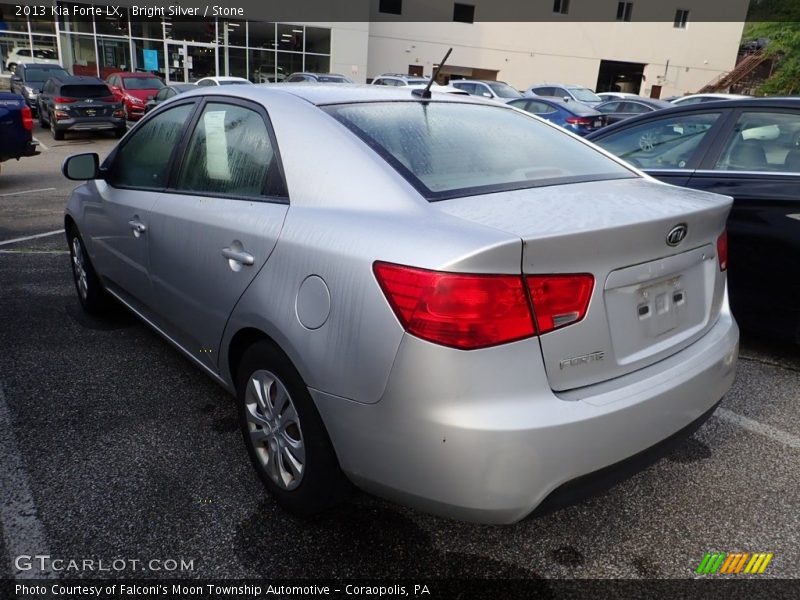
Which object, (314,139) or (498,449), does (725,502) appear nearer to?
(498,449)

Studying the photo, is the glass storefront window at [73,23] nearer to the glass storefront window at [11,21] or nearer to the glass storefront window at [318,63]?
the glass storefront window at [11,21]

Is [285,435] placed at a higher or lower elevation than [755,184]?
lower

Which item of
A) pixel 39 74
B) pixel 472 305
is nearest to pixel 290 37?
pixel 39 74

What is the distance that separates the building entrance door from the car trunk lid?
29582mm

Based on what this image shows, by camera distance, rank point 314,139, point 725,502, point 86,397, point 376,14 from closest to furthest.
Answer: point 314,139 < point 725,502 < point 86,397 < point 376,14

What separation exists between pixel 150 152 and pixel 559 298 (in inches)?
98.9

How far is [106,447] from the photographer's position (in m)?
2.74

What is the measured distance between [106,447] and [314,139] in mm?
1678

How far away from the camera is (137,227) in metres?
3.12

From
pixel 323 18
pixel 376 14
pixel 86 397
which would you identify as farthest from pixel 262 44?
pixel 86 397

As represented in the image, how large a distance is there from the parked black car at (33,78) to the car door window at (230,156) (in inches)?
762

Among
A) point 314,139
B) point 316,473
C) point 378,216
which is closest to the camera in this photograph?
point 378,216

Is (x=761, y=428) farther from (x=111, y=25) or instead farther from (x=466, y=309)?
(x=111, y=25)

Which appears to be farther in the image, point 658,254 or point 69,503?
point 69,503
